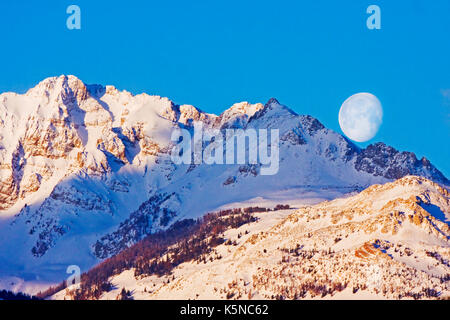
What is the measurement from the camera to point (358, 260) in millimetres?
160625

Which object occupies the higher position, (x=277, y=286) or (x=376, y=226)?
(x=376, y=226)

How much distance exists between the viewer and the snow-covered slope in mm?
149875

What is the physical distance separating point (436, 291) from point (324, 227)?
5554cm

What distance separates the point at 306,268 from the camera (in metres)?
167

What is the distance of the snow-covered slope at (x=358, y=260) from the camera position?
14988 centimetres
